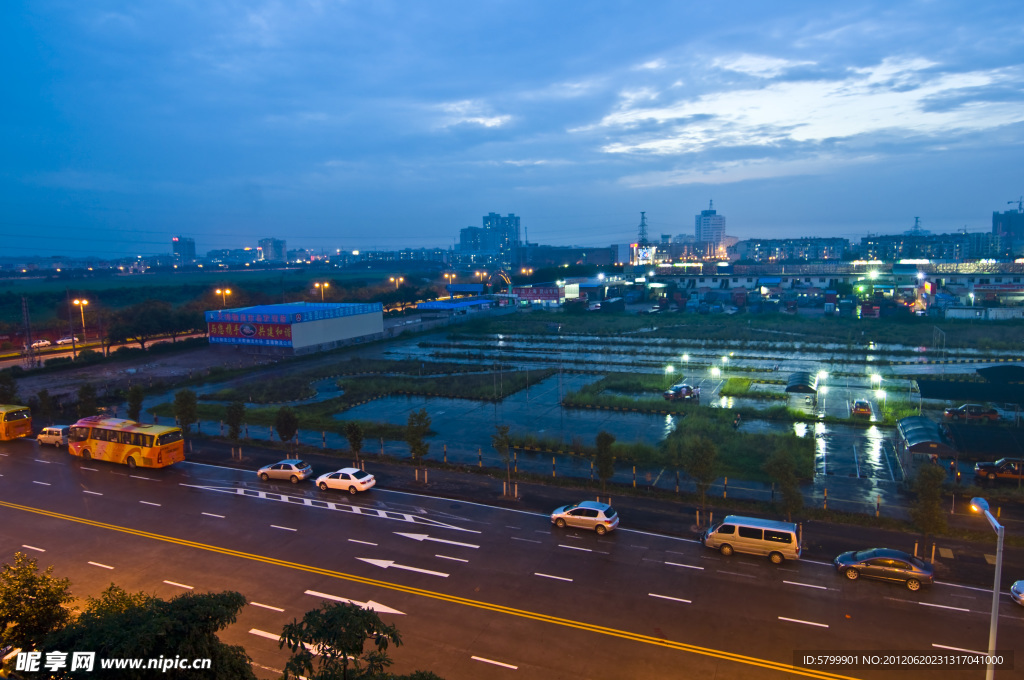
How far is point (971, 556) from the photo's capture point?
1711 centimetres

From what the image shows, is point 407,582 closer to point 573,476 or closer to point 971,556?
point 573,476

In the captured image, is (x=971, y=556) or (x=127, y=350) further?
(x=127, y=350)

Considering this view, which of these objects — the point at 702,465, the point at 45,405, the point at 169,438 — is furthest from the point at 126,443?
the point at 702,465

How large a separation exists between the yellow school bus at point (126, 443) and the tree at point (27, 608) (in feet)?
60.7

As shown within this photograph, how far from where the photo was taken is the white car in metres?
22.7

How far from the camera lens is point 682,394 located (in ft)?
123

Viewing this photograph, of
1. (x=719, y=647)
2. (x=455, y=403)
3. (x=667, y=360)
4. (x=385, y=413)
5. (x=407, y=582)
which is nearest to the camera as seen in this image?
(x=719, y=647)

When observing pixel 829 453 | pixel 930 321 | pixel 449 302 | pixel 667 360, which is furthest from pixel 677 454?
pixel 449 302

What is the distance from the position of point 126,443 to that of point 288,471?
8.34 meters

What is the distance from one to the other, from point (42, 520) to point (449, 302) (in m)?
76.5

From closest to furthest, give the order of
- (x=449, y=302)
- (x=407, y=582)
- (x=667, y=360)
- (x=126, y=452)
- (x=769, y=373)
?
(x=407, y=582), (x=126, y=452), (x=769, y=373), (x=667, y=360), (x=449, y=302)

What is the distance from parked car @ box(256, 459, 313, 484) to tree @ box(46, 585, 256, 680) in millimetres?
16541

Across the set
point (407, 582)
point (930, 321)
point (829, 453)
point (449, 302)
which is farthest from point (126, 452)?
point (930, 321)

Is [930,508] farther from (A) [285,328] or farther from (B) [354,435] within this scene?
(A) [285,328]
